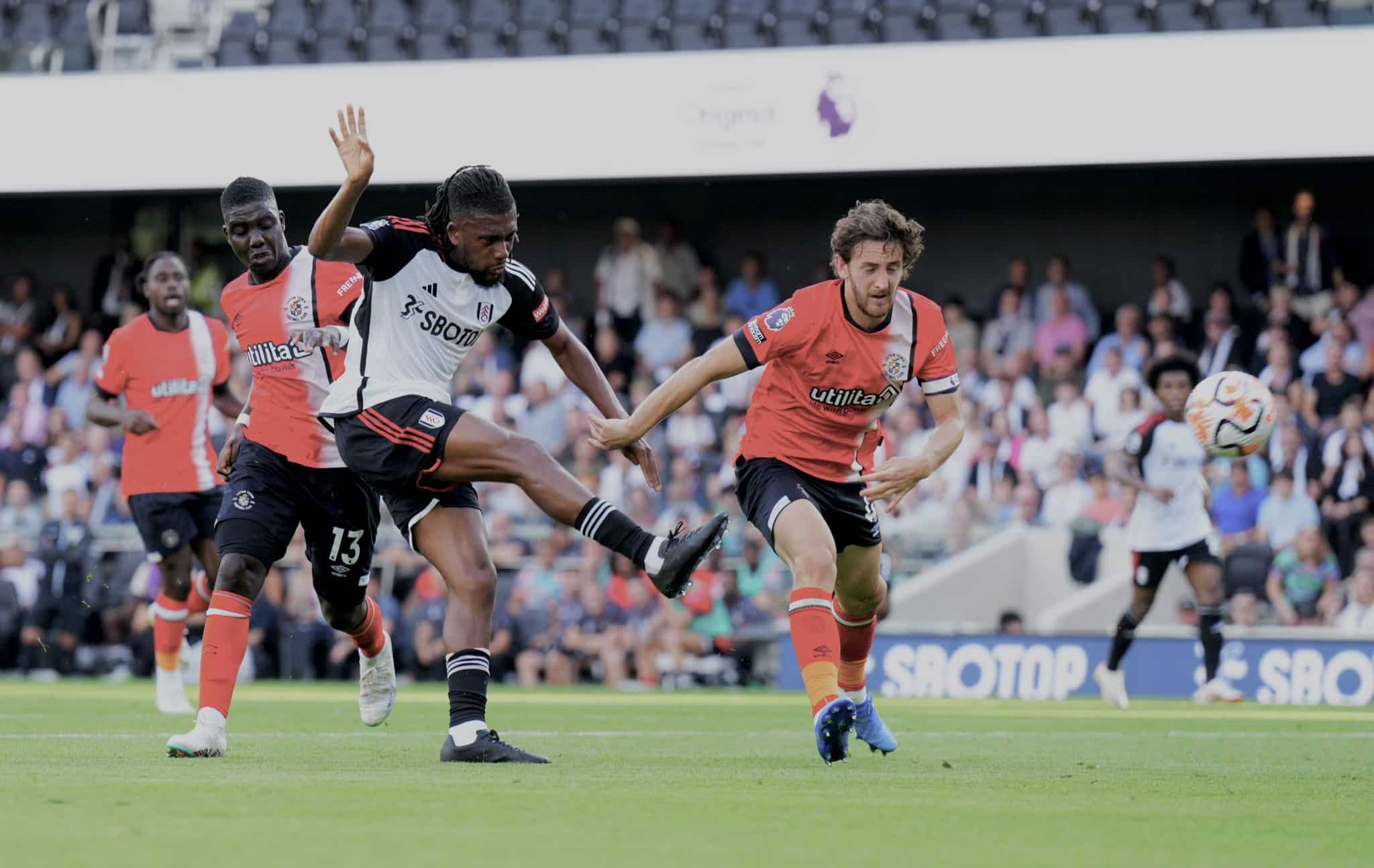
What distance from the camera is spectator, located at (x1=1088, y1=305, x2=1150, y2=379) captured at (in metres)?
18.7

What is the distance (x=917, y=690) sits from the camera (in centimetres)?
1564

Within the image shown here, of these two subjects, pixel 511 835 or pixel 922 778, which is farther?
pixel 922 778

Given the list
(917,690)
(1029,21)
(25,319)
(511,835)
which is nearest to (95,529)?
(25,319)

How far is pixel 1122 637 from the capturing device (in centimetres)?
1327

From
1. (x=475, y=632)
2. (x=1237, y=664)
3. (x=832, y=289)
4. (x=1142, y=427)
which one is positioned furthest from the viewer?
(x=1237, y=664)

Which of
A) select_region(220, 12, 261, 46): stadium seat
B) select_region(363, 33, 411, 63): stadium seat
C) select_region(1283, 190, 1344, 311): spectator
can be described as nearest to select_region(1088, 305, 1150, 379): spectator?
select_region(1283, 190, 1344, 311): spectator

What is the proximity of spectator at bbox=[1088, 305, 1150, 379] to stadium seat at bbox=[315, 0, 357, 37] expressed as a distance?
885 centimetres

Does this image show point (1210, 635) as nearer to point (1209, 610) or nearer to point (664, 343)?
point (1209, 610)

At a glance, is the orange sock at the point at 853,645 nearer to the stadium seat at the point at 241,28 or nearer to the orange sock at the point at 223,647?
the orange sock at the point at 223,647

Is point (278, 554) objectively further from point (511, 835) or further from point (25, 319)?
point (25, 319)

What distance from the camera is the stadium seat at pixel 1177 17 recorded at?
19406 millimetres

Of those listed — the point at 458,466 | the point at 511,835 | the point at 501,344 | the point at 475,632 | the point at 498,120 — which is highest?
the point at 498,120

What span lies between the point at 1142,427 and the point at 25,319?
14.9 m

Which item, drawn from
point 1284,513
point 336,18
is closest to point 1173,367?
point 1284,513
